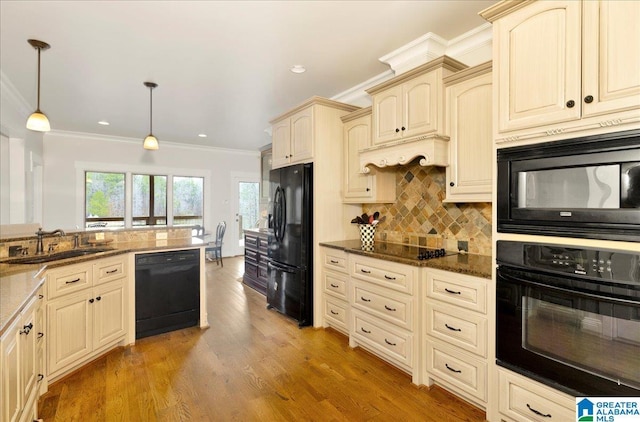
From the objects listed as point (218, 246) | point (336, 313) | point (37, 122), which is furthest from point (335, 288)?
point (218, 246)

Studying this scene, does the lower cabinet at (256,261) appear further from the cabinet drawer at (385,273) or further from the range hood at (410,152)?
the range hood at (410,152)

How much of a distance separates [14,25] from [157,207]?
5060mm

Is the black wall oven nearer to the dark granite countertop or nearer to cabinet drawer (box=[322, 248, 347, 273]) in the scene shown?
the dark granite countertop

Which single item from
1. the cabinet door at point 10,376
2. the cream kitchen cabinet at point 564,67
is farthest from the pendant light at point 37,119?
the cream kitchen cabinet at point 564,67

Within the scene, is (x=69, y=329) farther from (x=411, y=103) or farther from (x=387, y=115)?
(x=411, y=103)

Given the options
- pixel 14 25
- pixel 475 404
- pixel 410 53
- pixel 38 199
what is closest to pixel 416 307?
pixel 475 404

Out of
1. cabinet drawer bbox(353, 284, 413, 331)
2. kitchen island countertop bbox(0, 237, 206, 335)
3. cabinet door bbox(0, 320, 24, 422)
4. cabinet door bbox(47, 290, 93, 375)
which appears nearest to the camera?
cabinet door bbox(0, 320, 24, 422)

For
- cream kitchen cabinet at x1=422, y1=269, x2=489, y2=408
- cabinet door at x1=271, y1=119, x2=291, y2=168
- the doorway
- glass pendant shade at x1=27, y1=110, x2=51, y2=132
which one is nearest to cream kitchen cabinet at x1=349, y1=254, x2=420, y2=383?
cream kitchen cabinet at x1=422, y1=269, x2=489, y2=408

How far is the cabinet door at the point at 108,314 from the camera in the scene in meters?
2.69

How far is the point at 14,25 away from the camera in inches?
99.5

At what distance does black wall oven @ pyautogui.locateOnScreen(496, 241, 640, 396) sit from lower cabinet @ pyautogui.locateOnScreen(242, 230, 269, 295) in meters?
3.42

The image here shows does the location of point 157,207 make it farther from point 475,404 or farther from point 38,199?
point 475,404

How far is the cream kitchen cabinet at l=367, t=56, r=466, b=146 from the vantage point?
2451 millimetres

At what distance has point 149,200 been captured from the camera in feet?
23.4
